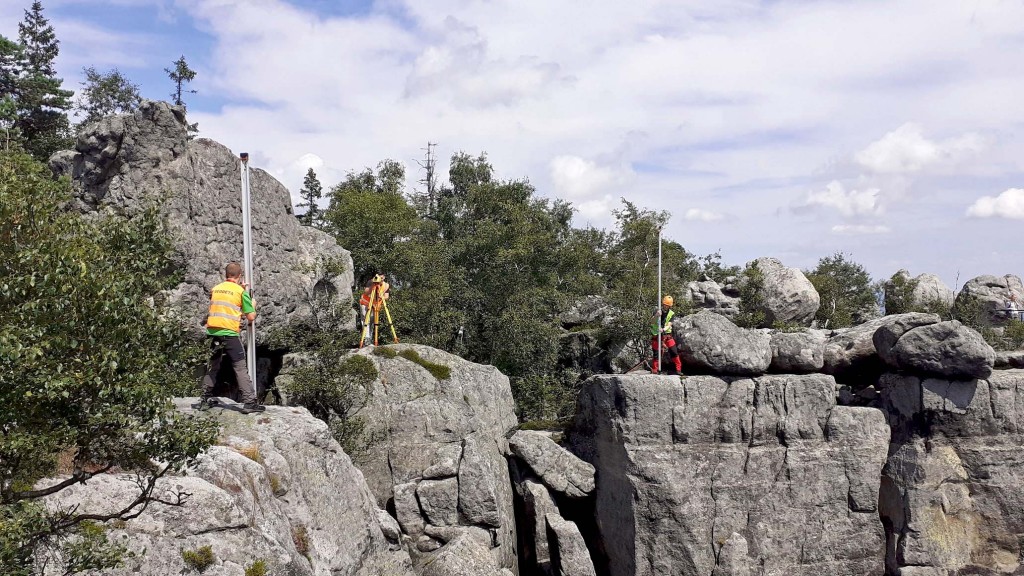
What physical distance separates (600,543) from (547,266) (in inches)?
559

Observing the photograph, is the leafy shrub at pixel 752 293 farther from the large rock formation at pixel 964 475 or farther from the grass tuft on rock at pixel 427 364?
the grass tuft on rock at pixel 427 364

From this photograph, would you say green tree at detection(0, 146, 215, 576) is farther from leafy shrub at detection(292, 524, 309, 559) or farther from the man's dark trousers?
the man's dark trousers

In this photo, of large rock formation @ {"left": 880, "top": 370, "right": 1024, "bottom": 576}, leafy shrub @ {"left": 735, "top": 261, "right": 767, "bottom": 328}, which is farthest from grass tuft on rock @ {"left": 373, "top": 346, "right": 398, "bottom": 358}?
leafy shrub @ {"left": 735, "top": 261, "right": 767, "bottom": 328}

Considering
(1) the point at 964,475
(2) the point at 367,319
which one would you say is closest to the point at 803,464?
(1) the point at 964,475

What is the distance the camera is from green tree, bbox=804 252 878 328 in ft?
147

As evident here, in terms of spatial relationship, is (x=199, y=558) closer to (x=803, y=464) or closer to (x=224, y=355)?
(x=224, y=355)

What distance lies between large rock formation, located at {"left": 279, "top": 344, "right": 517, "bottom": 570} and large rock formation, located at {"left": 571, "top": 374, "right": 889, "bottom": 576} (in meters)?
4.29

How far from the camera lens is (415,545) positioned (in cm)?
2320

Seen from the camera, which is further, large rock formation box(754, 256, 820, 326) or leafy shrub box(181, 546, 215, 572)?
large rock formation box(754, 256, 820, 326)

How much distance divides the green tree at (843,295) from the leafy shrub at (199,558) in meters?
39.4

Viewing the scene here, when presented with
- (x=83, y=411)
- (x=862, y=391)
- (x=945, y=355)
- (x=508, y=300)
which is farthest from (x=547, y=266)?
(x=83, y=411)

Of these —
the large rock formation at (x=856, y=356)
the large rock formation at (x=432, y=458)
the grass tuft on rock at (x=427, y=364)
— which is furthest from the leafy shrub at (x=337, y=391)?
the large rock formation at (x=856, y=356)

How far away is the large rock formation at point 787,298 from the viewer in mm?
40688

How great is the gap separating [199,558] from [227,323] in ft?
16.3
